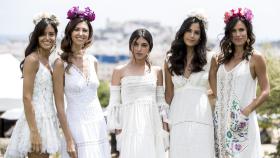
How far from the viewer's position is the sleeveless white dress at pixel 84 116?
6.31 m

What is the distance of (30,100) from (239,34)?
242 centimetres

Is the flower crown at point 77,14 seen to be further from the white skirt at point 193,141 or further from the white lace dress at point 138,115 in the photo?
the white skirt at point 193,141

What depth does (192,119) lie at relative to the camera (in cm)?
658

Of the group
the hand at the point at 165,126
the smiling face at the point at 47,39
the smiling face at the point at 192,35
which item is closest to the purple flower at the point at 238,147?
the hand at the point at 165,126

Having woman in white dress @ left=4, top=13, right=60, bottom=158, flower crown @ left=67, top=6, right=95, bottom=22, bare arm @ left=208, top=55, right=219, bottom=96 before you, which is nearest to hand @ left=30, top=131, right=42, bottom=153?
woman in white dress @ left=4, top=13, right=60, bottom=158

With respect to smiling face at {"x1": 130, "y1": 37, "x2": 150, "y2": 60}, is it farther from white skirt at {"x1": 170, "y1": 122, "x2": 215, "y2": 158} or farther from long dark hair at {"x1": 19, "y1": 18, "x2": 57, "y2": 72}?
long dark hair at {"x1": 19, "y1": 18, "x2": 57, "y2": 72}

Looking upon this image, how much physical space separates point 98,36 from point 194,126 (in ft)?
624

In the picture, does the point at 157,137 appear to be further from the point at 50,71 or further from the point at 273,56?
the point at 273,56

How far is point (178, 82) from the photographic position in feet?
21.9

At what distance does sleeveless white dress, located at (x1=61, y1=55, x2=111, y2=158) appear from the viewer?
20.7ft

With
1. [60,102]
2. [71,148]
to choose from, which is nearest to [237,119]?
[71,148]

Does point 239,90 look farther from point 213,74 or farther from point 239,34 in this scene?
point 239,34

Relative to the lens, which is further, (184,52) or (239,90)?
(184,52)

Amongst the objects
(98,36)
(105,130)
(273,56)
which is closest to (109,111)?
(105,130)
